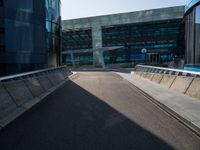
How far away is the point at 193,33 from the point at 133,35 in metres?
43.2

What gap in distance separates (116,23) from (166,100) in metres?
47.0

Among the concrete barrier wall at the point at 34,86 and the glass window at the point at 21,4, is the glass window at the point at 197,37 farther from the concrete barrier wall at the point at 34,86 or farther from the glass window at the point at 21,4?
the concrete barrier wall at the point at 34,86

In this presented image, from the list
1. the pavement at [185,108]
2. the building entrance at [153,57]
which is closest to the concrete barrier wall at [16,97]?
the pavement at [185,108]

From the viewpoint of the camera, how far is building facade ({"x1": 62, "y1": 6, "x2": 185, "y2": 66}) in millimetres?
53594

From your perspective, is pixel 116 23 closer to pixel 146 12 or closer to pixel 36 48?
pixel 146 12

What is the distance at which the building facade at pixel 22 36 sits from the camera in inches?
617

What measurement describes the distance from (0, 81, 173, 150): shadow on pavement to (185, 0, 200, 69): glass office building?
16029 mm

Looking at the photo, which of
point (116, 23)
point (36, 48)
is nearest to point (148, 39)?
point (116, 23)

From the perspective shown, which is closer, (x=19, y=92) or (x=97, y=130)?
(x=97, y=130)

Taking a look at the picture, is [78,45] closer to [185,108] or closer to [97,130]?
[185,108]

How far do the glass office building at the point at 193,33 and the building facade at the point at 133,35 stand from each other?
2799cm

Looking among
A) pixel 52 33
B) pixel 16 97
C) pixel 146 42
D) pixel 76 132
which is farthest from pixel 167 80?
pixel 146 42

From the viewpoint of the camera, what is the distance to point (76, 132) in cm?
602

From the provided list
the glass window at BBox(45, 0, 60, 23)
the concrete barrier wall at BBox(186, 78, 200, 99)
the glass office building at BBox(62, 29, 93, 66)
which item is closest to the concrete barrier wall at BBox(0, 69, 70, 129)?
the concrete barrier wall at BBox(186, 78, 200, 99)
